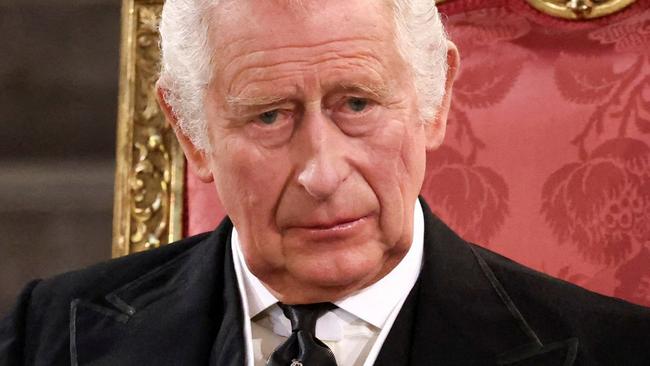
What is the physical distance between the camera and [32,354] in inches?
59.2

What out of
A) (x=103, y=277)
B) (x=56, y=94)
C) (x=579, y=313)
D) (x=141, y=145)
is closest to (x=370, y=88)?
(x=579, y=313)

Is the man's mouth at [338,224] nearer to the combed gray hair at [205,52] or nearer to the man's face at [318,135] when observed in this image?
the man's face at [318,135]

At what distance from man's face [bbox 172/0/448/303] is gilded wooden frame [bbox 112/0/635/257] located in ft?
1.58

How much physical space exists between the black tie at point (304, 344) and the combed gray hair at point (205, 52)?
23 cm

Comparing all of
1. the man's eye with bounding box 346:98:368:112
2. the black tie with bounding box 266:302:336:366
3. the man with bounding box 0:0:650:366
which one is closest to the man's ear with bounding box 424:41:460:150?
the man with bounding box 0:0:650:366

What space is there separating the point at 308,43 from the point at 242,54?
77mm

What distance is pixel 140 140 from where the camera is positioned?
1.80m

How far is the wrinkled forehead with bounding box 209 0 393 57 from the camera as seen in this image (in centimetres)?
122

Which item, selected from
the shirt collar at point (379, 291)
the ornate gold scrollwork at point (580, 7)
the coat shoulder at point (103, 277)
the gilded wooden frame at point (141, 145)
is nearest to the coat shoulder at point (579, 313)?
the shirt collar at point (379, 291)

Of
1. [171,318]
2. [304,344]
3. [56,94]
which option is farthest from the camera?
[56,94]

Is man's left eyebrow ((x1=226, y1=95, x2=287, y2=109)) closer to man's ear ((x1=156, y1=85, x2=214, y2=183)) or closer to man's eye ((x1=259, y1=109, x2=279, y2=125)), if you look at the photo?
man's eye ((x1=259, y1=109, x2=279, y2=125))

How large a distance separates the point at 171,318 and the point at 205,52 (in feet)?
1.20

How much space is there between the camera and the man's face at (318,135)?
123 cm

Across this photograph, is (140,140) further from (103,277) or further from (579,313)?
(579,313)
